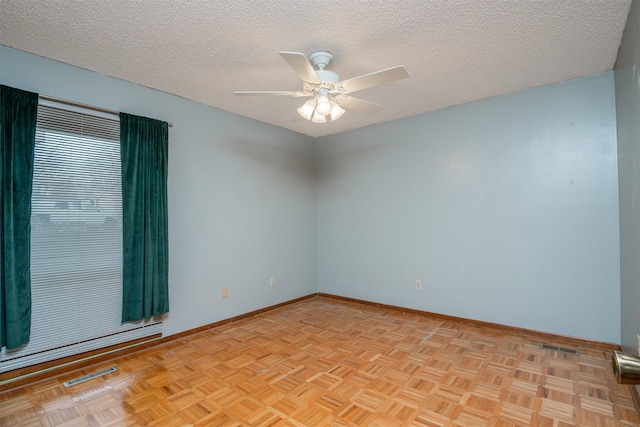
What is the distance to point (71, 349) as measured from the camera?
243cm

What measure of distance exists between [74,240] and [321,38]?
239 centimetres

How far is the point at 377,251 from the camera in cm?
411

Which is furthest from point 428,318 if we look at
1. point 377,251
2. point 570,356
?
point 570,356

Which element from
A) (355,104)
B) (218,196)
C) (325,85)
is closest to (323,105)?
(325,85)

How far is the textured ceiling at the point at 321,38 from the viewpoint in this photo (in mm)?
1813

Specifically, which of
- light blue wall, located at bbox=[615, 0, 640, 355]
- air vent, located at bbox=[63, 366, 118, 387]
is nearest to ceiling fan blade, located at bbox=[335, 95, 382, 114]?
light blue wall, located at bbox=[615, 0, 640, 355]

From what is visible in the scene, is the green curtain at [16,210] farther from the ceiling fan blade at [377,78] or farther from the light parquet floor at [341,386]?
the ceiling fan blade at [377,78]

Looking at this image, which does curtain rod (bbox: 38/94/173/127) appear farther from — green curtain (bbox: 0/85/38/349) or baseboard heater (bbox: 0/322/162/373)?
baseboard heater (bbox: 0/322/162/373)

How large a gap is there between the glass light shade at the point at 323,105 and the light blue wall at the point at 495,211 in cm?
193

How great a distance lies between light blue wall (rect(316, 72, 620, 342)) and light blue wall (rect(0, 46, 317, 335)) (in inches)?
28.9

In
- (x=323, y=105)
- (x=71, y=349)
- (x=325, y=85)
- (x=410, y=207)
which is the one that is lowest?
(x=71, y=349)

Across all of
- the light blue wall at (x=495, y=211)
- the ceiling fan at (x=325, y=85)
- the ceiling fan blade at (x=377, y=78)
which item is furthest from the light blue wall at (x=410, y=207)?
the ceiling fan blade at (x=377, y=78)

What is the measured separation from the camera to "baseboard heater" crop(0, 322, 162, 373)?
2.16 metres

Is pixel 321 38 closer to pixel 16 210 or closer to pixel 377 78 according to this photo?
pixel 377 78
